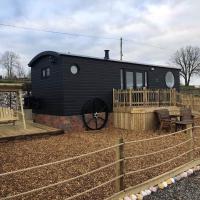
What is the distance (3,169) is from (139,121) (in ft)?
21.4

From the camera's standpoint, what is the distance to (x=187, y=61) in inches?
2103

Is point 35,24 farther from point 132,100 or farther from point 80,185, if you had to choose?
point 80,185

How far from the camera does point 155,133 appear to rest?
10.6 m

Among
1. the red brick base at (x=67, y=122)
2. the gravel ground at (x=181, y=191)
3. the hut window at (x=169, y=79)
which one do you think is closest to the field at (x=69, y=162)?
the gravel ground at (x=181, y=191)

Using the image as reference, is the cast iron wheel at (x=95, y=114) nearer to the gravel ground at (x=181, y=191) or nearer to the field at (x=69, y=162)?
the field at (x=69, y=162)

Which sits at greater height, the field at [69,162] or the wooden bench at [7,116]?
the wooden bench at [7,116]

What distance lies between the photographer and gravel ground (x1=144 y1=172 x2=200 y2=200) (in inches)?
176

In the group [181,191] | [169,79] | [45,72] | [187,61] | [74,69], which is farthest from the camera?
[187,61]

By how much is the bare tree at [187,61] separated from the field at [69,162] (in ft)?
146

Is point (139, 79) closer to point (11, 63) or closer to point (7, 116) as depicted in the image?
point (7, 116)

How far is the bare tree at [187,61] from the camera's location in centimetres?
5191

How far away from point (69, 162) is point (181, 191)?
8.17 ft

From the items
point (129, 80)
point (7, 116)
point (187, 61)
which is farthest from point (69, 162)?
point (187, 61)

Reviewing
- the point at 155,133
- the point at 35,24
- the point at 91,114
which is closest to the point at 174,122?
the point at 155,133
